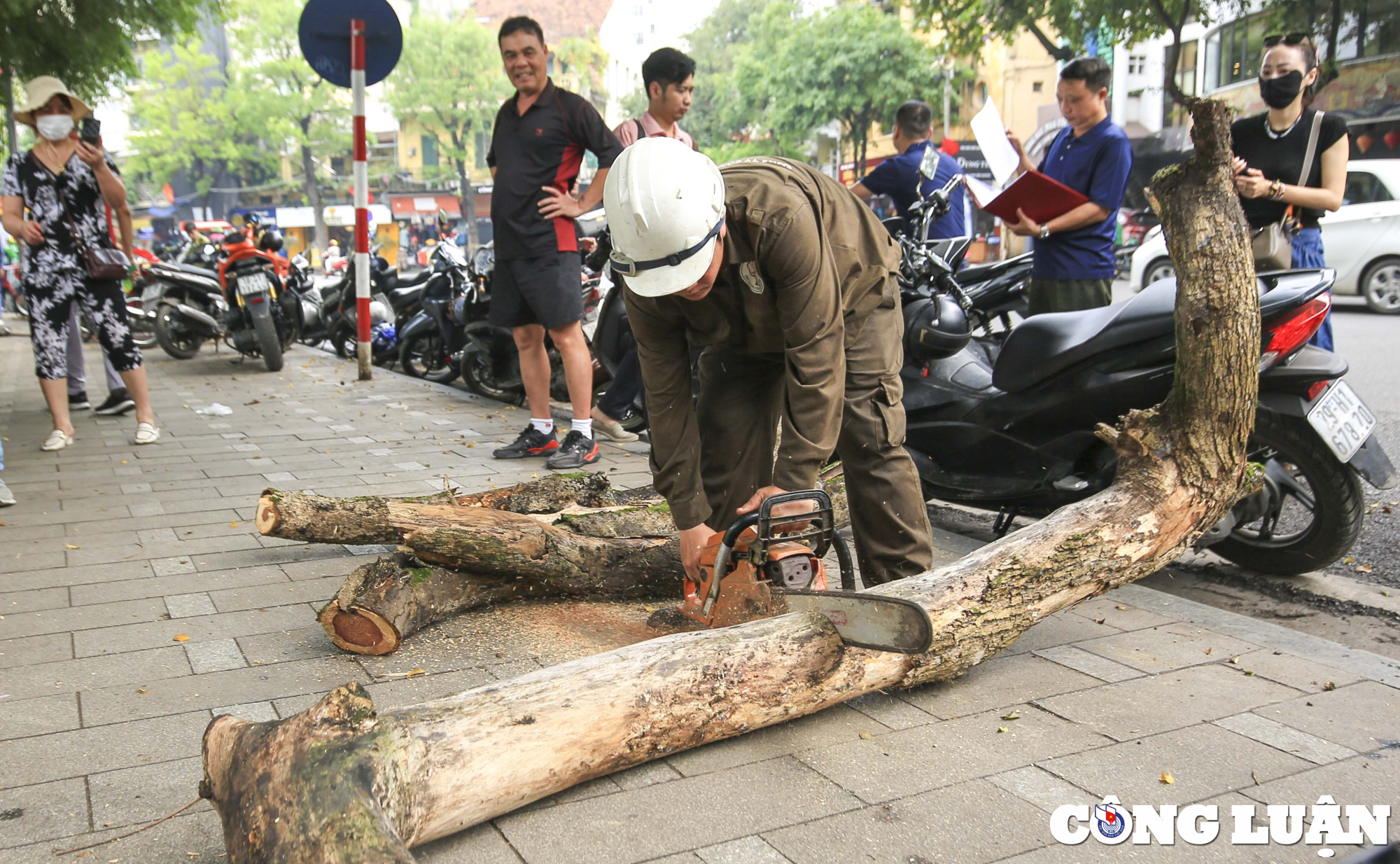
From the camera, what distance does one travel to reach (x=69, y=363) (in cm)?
787

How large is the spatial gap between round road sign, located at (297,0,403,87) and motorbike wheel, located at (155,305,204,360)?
12.0 ft

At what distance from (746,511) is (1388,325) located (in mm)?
10828

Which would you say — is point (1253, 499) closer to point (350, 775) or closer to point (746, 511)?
point (746, 511)

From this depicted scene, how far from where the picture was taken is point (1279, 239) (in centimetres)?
422

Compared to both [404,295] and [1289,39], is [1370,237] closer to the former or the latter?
[1289,39]

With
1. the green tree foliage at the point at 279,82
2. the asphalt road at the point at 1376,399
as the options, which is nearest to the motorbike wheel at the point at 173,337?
the asphalt road at the point at 1376,399

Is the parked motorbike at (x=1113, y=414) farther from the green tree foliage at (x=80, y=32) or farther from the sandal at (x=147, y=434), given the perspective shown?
the green tree foliage at (x=80, y=32)

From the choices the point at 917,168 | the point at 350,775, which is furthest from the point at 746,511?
the point at 917,168

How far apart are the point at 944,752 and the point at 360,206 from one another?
767cm

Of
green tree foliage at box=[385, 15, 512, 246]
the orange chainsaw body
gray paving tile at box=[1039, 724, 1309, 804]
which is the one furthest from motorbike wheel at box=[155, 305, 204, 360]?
green tree foliage at box=[385, 15, 512, 246]

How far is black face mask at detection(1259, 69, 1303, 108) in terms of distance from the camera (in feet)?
13.7

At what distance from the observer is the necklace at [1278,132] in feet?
14.0

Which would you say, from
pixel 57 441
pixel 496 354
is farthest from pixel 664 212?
pixel 496 354

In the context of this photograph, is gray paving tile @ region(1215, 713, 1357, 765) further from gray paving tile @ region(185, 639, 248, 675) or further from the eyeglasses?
the eyeglasses
